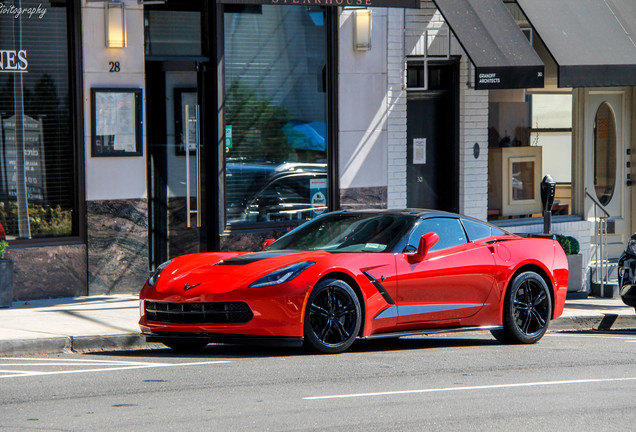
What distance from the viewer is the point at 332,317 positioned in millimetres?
9312

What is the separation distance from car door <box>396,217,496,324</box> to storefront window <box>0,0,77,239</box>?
5.20m

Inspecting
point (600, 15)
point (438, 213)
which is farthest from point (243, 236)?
point (600, 15)

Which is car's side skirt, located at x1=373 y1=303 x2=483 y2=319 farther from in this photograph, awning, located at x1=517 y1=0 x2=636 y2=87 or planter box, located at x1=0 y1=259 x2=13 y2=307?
awning, located at x1=517 y1=0 x2=636 y2=87

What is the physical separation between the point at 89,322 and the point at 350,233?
2.92 m

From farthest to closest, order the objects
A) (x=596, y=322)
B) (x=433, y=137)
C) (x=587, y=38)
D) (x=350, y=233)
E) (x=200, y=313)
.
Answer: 1. (x=433, y=137)
2. (x=587, y=38)
3. (x=596, y=322)
4. (x=350, y=233)
5. (x=200, y=313)

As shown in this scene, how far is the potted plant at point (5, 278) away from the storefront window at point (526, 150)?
7.80 metres

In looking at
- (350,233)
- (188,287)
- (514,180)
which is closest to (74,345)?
(188,287)

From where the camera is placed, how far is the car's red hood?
919 centimetres

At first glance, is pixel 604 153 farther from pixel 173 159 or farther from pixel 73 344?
pixel 73 344

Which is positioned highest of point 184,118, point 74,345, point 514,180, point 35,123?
point 184,118

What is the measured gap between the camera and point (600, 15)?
17.0 m

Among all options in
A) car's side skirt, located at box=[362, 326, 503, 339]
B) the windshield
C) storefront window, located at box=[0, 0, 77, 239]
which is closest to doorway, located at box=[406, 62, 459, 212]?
storefront window, located at box=[0, 0, 77, 239]

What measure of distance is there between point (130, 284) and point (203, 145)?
2137 millimetres

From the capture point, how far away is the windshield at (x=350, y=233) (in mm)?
10055
